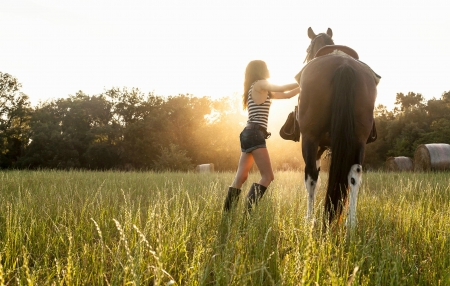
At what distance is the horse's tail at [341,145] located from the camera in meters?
3.45

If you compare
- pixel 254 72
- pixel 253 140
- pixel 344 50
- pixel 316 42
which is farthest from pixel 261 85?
pixel 316 42

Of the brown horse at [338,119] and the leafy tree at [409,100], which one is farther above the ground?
the leafy tree at [409,100]

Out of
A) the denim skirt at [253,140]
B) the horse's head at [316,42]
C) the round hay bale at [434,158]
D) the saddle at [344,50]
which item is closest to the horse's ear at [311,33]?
the horse's head at [316,42]

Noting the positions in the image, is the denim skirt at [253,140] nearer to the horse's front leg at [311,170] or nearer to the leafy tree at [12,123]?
the horse's front leg at [311,170]

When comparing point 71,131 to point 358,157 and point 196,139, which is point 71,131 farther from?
point 358,157

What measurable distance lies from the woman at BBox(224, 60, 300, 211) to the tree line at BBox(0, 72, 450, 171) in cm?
2363

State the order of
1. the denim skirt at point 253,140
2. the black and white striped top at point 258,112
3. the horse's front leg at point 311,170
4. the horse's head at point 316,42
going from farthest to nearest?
the horse's head at point 316,42
the black and white striped top at point 258,112
the denim skirt at point 253,140
the horse's front leg at point 311,170

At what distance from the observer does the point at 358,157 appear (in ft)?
11.5

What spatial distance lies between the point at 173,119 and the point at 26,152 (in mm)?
14465

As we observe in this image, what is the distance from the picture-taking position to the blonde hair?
4695mm

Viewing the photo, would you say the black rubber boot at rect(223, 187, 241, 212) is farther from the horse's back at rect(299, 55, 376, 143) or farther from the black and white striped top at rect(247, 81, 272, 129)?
the horse's back at rect(299, 55, 376, 143)

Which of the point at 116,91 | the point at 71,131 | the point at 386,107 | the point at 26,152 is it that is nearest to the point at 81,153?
the point at 71,131

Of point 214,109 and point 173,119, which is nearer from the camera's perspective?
point 173,119

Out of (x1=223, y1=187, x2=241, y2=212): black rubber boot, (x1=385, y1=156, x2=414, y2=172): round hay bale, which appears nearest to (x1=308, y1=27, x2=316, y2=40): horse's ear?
(x1=223, y1=187, x2=241, y2=212): black rubber boot
